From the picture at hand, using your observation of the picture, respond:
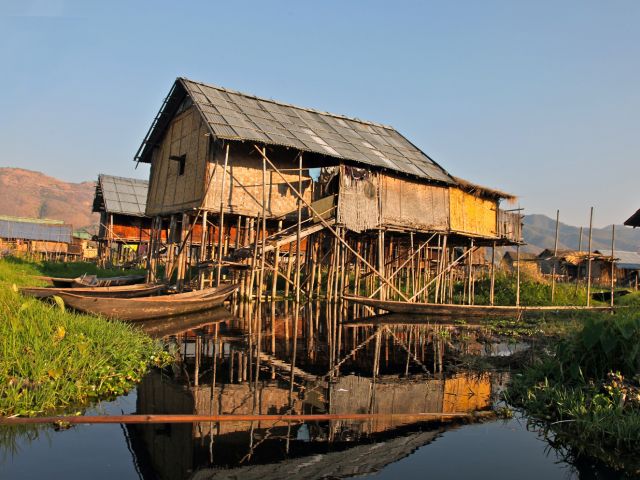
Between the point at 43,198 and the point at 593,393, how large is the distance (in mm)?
133247

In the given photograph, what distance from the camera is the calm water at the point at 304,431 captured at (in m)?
4.26

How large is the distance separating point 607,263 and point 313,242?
29.4 m

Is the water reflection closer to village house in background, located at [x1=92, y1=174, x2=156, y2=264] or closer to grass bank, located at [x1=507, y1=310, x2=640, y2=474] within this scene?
grass bank, located at [x1=507, y1=310, x2=640, y2=474]

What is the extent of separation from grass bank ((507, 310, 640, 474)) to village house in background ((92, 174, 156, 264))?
2678 centimetres

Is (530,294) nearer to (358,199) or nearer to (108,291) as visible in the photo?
(358,199)

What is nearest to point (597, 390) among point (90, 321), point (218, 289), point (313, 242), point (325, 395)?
point (325, 395)

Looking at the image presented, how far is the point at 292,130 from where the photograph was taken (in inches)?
674

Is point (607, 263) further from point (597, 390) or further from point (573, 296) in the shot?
point (597, 390)

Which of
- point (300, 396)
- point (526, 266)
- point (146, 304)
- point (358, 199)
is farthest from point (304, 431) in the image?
point (526, 266)

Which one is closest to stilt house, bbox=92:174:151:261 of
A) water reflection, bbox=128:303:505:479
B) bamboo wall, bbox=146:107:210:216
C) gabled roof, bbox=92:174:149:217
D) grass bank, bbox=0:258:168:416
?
gabled roof, bbox=92:174:149:217

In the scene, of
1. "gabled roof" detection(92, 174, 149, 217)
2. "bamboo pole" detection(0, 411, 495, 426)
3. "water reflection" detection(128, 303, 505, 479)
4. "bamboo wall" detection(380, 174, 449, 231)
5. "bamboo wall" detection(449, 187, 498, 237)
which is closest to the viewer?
"water reflection" detection(128, 303, 505, 479)

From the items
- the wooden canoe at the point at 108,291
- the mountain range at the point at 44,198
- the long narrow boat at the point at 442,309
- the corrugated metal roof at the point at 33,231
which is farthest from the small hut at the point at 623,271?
the mountain range at the point at 44,198

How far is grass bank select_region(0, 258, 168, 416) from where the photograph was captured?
519 cm

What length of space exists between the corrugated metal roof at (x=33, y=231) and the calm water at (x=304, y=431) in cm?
3210
